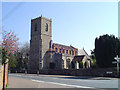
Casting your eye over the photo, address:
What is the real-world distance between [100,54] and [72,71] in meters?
7.19

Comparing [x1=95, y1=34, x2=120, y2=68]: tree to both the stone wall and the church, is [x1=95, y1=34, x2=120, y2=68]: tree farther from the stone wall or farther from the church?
the church

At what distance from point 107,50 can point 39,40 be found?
2550 cm

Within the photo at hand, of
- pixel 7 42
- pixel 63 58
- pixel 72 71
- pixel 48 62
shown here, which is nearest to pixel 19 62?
pixel 48 62

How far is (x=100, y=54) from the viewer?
2959cm

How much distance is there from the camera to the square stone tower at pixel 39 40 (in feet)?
154

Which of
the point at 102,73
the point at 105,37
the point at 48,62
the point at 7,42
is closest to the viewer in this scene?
the point at 7,42

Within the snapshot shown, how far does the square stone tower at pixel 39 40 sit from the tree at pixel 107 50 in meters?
21.6

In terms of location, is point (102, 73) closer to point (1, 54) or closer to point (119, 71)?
point (119, 71)

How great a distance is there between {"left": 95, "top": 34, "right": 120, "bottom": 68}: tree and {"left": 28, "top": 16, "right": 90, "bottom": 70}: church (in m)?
17.8

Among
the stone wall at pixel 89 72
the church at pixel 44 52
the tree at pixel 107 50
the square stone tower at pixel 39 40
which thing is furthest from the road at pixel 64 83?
the square stone tower at pixel 39 40

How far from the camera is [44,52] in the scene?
4781cm

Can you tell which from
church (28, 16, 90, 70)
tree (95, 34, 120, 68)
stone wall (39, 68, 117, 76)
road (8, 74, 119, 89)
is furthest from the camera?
church (28, 16, 90, 70)

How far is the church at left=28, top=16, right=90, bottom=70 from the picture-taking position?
154ft

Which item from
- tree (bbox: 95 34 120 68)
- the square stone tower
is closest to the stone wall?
tree (bbox: 95 34 120 68)
